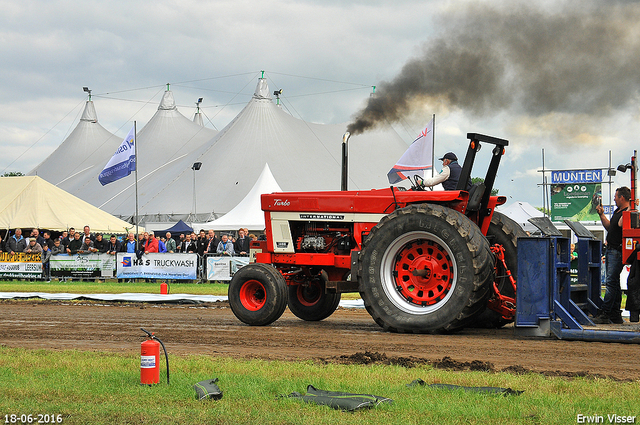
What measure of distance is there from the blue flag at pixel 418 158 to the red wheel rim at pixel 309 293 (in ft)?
40.3

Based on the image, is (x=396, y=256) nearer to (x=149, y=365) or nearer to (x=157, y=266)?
(x=149, y=365)

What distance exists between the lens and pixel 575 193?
35.3 metres

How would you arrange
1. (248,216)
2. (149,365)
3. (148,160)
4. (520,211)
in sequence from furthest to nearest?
(148,160) → (520,211) → (248,216) → (149,365)

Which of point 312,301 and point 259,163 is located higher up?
point 259,163

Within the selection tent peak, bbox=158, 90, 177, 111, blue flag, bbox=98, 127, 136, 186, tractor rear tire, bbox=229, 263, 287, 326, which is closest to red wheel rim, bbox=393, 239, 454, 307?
tractor rear tire, bbox=229, 263, 287, 326

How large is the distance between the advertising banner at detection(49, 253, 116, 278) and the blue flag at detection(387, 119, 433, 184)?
9.43m

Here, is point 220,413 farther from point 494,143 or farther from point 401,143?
point 401,143

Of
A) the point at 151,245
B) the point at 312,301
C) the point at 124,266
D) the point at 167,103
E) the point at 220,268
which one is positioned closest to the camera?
the point at 312,301

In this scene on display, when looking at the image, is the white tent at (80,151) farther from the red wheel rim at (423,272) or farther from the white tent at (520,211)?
the red wheel rim at (423,272)

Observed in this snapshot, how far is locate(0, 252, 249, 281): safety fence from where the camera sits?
21016mm

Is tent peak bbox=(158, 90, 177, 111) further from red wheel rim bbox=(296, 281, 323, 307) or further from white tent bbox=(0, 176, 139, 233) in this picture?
red wheel rim bbox=(296, 281, 323, 307)

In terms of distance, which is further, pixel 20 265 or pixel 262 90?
pixel 262 90

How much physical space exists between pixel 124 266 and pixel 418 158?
1028cm

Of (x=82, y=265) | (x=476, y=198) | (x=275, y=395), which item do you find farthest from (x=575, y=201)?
(x=275, y=395)
